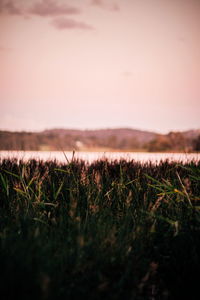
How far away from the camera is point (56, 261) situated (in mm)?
1881

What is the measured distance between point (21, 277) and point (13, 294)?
0.08m

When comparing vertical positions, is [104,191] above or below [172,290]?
above

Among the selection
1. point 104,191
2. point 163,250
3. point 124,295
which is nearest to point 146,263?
point 163,250

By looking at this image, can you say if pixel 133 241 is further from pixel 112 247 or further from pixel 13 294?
pixel 13 294

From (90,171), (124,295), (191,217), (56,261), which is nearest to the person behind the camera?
(124,295)

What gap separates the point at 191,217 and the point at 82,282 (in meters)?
1.32

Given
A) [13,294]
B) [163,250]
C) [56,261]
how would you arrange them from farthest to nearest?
[163,250] < [56,261] < [13,294]

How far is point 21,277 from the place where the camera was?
1.44 m

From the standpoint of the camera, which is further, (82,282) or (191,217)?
(191,217)

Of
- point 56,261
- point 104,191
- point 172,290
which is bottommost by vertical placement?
point 172,290

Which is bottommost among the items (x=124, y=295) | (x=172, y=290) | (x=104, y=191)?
(x=172, y=290)

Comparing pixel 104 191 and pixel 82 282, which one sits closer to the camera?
pixel 82 282

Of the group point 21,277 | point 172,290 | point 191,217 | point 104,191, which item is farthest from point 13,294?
point 104,191

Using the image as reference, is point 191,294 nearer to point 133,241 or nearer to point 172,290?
point 172,290
